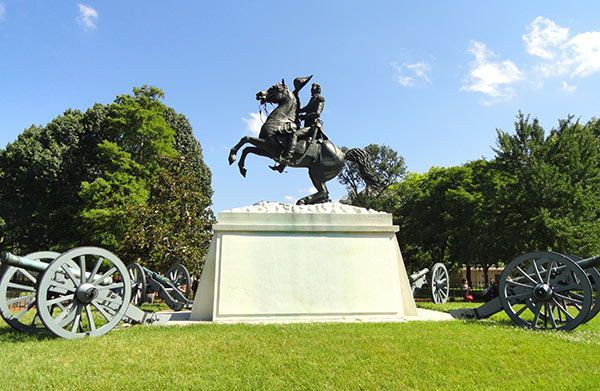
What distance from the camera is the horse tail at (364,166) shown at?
1186cm

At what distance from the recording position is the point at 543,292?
811 cm

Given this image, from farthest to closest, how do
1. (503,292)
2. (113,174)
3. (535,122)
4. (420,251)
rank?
1. (420,251)
2. (113,174)
3. (535,122)
4. (503,292)

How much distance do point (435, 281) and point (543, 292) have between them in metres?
8.28

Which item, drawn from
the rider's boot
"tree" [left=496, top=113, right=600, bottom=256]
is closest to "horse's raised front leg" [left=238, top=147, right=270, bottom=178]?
the rider's boot

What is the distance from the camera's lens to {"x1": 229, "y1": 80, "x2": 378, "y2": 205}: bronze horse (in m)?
10.8

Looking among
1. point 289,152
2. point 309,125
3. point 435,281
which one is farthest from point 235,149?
point 435,281

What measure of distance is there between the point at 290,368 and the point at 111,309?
12.9 ft

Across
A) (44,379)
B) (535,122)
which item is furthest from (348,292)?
(535,122)

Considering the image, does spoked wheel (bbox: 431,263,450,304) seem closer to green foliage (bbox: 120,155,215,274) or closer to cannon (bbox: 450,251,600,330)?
cannon (bbox: 450,251,600,330)

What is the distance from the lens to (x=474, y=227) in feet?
90.2

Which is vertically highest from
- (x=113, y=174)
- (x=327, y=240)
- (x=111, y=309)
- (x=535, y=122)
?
(x=535, y=122)

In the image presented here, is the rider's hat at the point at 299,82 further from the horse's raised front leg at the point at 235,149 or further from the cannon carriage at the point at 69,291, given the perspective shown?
the cannon carriage at the point at 69,291

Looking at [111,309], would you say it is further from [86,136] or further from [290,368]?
[86,136]

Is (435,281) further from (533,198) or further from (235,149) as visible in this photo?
(235,149)
